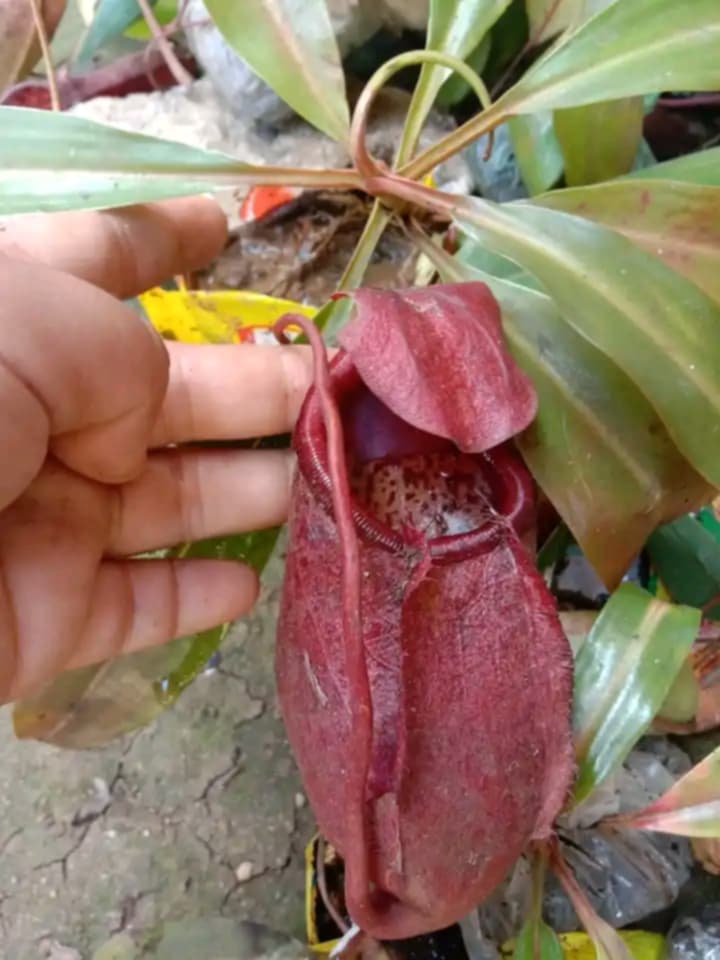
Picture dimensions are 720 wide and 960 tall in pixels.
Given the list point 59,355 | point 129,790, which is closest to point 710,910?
point 129,790

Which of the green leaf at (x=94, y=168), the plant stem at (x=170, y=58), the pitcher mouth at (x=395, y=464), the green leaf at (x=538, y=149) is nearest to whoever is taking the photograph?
the pitcher mouth at (x=395, y=464)

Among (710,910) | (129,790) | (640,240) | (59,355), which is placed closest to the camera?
(59,355)

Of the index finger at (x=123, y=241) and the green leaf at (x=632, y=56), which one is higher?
the green leaf at (x=632, y=56)

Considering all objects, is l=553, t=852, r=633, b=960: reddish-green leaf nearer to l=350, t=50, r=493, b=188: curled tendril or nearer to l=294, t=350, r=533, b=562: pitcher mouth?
l=294, t=350, r=533, b=562: pitcher mouth

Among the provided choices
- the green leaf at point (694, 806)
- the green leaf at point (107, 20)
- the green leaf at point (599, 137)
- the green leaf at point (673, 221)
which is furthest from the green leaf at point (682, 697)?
the green leaf at point (107, 20)

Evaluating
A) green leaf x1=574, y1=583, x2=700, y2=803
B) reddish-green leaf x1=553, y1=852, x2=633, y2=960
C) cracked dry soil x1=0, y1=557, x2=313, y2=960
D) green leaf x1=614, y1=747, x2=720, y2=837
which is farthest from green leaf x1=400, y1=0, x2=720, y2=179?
cracked dry soil x1=0, y1=557, x2=313, y2=960

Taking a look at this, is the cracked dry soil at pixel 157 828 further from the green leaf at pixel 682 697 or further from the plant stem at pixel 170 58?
the plant stem at pixel 170 58

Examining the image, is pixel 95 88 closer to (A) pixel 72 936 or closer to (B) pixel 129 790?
(B) pixel 129 790
